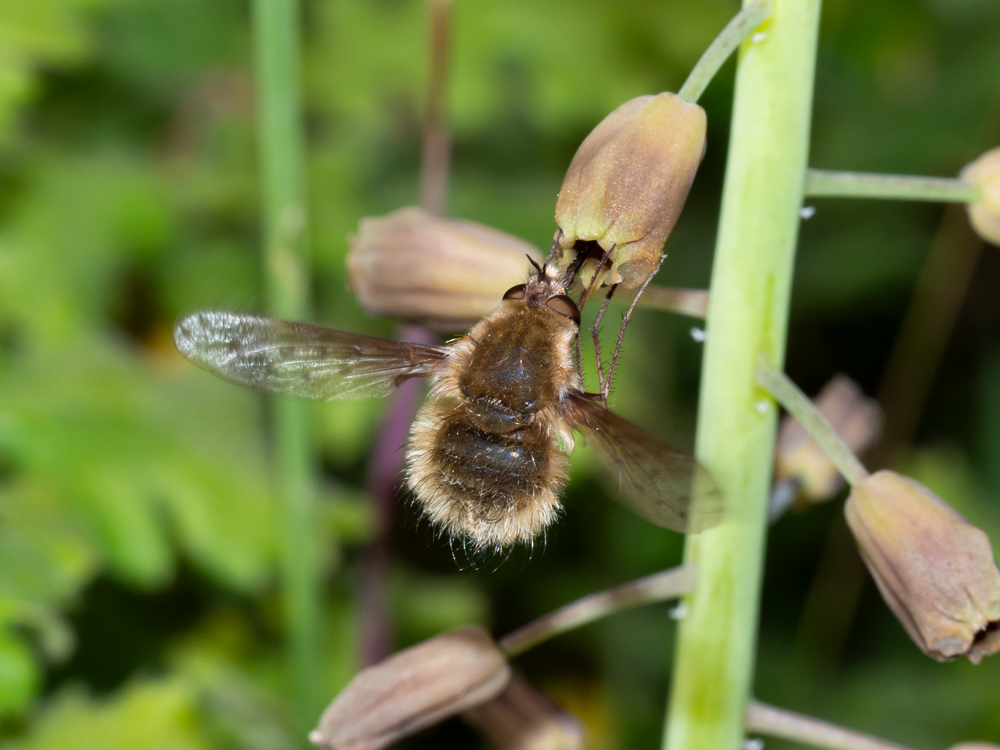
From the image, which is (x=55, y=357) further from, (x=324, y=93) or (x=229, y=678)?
(x=324, y=93)

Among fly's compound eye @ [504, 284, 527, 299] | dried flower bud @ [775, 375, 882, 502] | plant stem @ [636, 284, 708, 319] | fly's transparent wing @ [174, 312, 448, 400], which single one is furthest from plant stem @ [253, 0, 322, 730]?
dried flower bud @ [775, 375, 882, 502]

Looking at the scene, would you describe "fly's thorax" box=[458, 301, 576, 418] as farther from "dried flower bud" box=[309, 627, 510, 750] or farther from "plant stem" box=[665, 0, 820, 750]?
"dried flower bud" box=[309, 627, 510, 750]

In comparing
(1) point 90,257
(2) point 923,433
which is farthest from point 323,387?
(2) point 923,433

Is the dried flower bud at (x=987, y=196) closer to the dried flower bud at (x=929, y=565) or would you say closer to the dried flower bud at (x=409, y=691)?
the dried flower bud at (x=929, y=565)

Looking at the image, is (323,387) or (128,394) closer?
(323,387)

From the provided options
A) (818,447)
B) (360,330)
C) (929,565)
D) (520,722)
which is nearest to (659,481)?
(929,565)
